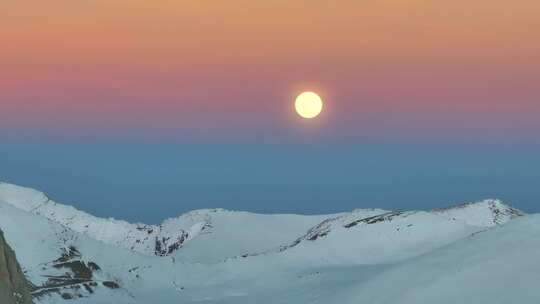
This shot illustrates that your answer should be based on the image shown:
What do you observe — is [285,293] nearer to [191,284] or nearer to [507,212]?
[191,284]

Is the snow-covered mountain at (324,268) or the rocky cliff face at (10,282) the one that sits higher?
the snow-covered mountain at (324,268)

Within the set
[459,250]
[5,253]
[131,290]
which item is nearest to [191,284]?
[131,290]

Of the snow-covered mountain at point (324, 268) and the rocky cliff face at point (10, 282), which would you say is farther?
the snow-covered mountain at point (324, 268)

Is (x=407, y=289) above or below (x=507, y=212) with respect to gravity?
below

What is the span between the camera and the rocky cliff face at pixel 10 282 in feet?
90.6

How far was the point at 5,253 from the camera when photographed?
96.8 feet

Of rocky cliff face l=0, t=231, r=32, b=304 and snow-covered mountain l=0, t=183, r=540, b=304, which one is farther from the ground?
snow-covered mountain l=0, t=183, r=540, b=304

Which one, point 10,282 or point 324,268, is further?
point 324,268

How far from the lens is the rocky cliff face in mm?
27606

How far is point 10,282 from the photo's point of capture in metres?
28.7

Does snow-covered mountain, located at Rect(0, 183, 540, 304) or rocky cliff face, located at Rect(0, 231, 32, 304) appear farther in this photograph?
→ snow-covered mountain, located at Rect(0, 183, 540, 304)

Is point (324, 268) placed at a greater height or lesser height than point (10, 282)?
greater

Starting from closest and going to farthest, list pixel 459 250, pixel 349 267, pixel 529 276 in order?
pixel 529 276, pixel 459 250, pixel 349 267

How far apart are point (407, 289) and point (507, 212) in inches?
5240
